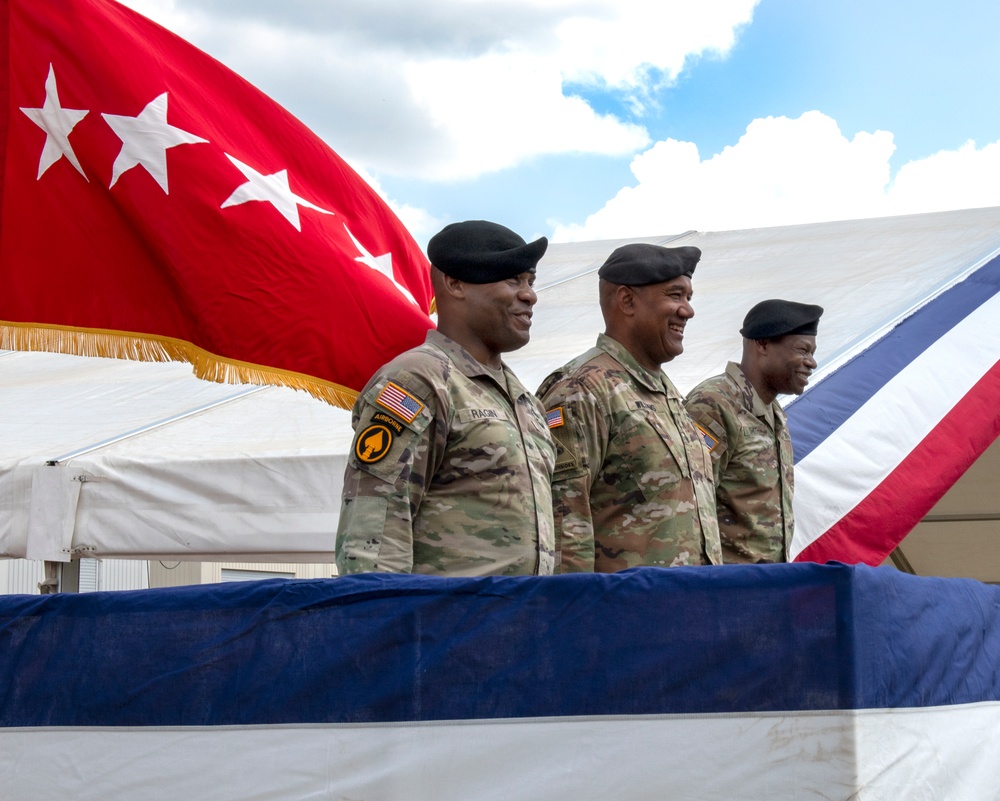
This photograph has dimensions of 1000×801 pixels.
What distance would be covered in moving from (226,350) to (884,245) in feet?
12.1

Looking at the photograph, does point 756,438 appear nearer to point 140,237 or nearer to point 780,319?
point 780,319

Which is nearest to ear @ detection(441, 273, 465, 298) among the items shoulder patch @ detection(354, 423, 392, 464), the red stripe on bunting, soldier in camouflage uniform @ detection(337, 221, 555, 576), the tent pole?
soldier in camouflage uniform @ detection(337, 221, 555, 576)

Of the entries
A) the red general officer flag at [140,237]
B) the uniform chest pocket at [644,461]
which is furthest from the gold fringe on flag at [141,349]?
the uniform chest pocket at [644,461]

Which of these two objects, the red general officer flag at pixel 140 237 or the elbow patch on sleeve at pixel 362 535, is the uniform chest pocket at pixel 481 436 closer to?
the elbow patch on sleeve at pixel 362 535

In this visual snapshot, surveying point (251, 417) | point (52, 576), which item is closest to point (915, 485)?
point (251, 417)

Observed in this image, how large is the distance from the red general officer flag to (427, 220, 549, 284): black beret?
0.55m

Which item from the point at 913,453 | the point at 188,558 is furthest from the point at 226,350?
the point at 913,453

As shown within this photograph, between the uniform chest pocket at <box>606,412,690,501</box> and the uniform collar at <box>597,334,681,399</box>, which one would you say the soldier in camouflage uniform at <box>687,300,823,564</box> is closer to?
the uniform collar at <box>597,334,681,399</box>

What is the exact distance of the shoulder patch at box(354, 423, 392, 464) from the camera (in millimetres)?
2158

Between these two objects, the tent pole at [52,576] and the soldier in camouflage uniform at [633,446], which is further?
the tent pole at [52,576]

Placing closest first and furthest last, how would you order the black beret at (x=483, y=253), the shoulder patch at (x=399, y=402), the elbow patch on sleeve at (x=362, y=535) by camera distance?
1. the elbow patch on sleeve at (x=362, y=535)
2. the shoulder patch at (x=399, y=402)
3. the black beret at (x=483, y=253)

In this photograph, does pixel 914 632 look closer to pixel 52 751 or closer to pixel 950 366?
pixel 52 751

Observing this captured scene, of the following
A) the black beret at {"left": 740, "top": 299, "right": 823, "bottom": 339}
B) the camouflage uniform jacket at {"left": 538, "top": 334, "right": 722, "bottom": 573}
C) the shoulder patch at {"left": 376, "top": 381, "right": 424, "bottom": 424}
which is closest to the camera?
the shoulder patch at {"left": 376, "top": 381, "right": 424, "bottom": 424}

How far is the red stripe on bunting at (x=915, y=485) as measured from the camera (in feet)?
12.0
